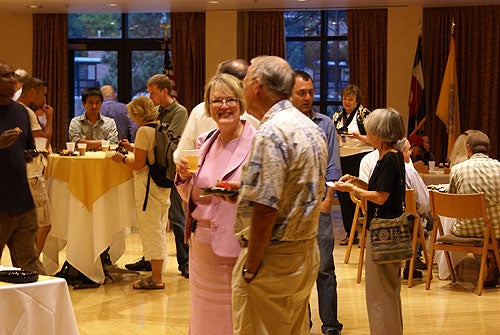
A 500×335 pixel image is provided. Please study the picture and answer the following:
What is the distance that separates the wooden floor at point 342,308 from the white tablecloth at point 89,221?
0.91ft

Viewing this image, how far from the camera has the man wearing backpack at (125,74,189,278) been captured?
7.58 metres

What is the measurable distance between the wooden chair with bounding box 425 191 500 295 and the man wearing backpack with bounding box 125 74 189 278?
2231mm

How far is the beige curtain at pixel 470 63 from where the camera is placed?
513 inches

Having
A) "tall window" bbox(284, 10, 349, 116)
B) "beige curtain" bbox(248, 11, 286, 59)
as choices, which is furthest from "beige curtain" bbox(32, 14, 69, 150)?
"tall window" bbox(284, 10, 349, 116)

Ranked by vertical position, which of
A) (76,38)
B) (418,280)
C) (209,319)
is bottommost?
(418,280)

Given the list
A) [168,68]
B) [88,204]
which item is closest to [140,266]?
[88,204]

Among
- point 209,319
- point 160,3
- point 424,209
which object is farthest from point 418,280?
point 160,3

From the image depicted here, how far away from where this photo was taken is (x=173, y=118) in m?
7.62

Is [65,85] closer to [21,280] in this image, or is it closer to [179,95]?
[179,95]

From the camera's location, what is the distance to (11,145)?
5.02m

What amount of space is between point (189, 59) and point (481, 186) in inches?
297

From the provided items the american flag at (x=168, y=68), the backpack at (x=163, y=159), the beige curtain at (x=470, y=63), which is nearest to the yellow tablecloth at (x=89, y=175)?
the backpack at (x=163, y=159)

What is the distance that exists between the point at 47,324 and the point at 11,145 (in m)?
1.58

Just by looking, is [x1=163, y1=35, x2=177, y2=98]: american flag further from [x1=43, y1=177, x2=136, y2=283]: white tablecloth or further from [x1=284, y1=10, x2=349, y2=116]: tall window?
[x1=43, y1=177, x2=136, y2=283]: white tablecloth
